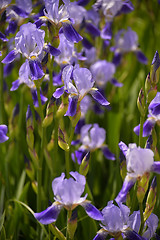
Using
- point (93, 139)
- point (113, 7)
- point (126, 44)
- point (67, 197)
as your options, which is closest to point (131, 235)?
point (67, 197)

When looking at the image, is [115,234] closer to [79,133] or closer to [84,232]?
[84,232]

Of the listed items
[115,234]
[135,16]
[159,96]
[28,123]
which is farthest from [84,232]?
[135,16]

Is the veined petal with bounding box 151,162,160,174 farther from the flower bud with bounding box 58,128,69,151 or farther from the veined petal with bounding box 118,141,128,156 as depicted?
the flower bud with bounding box 58,128,69,151

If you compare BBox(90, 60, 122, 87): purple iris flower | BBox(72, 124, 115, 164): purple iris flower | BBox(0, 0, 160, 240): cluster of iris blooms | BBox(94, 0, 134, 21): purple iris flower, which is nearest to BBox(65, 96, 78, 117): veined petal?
BBox(0, 0, 160, 240): cluster of iris blooms

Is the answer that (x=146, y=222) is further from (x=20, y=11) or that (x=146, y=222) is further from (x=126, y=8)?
(x=126, y=8)

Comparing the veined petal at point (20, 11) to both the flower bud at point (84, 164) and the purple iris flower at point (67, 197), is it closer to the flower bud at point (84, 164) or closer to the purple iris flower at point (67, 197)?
the flower bud at point (84, 164)
